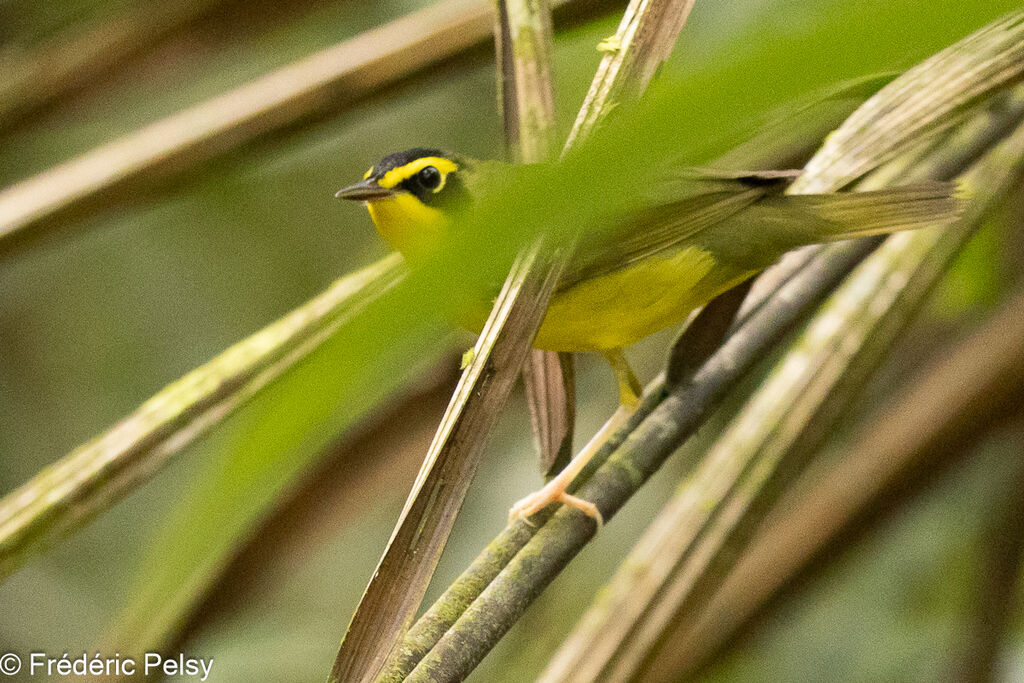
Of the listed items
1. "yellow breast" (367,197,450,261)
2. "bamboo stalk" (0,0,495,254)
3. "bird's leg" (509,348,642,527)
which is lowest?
"bird's leg" (509,348,642,527)

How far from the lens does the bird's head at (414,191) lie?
1666 millimetres

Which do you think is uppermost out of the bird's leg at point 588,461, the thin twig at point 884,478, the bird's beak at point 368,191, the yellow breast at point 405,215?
the bird's beak at point 368,191

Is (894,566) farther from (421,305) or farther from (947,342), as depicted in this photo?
(421,305)

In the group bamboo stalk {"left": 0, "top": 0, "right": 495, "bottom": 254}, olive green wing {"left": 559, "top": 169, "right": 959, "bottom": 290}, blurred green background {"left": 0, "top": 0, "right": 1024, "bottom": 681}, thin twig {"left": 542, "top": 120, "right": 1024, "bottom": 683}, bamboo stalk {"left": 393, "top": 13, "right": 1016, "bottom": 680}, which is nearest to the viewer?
blurred green background {"left": 0, "top": 0, "right": 1024, "bottom": 681}

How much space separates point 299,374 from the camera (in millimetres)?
395

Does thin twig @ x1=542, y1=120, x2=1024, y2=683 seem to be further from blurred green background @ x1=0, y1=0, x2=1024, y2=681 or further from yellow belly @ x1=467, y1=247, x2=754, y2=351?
blurred green background @ x1=0, y1=0, x2=1024, y2=681

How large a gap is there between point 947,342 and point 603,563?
1.21 meters

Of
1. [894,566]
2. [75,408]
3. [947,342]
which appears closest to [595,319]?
[947,342]

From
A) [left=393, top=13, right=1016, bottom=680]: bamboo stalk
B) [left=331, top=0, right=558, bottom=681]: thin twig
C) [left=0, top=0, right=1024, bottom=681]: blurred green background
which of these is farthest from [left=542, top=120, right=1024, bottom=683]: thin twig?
[left=331, top=0, right=558, bottom=681]: thin twig

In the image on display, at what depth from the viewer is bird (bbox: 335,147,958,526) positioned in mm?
1418

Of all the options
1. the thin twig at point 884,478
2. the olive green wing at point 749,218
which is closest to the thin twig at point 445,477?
the olive green wing at point 749,218

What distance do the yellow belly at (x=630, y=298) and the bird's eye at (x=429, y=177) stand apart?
318mm

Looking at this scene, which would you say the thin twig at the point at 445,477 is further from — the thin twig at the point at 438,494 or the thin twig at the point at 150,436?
the thin twig at the point at 150,436

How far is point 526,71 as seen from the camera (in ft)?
4.66
